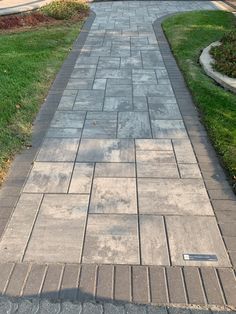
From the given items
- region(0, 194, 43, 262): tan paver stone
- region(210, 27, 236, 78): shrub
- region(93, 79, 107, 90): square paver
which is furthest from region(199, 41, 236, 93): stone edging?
region(0, 194, 43, 262): tan paver stone

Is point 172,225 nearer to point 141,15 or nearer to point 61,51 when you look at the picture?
point 61,51

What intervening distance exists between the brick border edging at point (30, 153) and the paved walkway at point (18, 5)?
576 centimetres

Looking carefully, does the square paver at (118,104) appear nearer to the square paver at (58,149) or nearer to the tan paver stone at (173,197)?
the square paver at (58,149)

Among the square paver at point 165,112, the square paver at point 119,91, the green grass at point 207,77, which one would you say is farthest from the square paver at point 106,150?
the square paver at point 119,91

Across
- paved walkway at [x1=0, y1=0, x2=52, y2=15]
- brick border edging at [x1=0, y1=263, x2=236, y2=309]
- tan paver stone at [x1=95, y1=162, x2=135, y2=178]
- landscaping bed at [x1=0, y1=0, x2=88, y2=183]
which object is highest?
brick border edging at [x1=0, y1=263, x2=236, y2=309]

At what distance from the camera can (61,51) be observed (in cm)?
950

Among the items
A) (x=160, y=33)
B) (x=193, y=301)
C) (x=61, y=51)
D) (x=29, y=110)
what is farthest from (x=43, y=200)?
(x=160, y=33)

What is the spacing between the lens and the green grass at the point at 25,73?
18.1 feet

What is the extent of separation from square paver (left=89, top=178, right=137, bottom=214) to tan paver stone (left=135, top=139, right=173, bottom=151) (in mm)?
834

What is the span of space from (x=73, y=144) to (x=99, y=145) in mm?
348

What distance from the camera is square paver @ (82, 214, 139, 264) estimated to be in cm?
342

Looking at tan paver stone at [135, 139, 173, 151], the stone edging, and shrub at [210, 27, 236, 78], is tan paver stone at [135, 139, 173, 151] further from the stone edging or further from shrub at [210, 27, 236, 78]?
shrub at [210, 27, 236, 78]

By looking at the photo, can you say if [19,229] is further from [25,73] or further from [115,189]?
[25,73]

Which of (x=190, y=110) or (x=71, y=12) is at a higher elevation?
(x=190, y=110)
